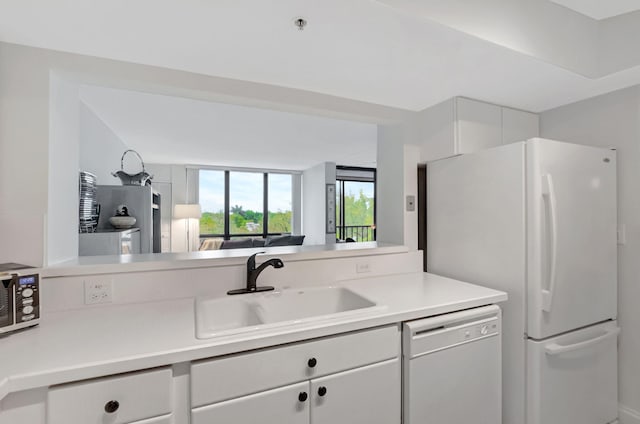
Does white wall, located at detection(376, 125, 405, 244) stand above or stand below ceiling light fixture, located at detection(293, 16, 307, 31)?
below

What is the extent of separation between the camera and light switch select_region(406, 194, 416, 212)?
218 centimetres

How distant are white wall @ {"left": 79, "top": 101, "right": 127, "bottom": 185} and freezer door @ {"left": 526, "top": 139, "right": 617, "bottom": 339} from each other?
340cm

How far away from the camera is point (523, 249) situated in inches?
62.8

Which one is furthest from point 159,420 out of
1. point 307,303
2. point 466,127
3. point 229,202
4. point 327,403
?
point 229,202

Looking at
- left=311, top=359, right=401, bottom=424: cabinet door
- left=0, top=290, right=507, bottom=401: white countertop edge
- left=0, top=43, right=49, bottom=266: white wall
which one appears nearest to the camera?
left=0, top=290, right=507, bottom=401: white countertop edge

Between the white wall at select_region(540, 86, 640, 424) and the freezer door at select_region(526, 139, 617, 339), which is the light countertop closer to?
the freezer door at select_region(526, 139, 617, 339)

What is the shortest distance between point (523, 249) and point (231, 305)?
154cm

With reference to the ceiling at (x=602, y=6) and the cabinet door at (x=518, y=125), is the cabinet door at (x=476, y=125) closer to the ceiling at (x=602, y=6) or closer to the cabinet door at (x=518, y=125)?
the cabinet door at (x=518, y=125)

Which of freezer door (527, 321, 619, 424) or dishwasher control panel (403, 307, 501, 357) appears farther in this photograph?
freezer door (527, 321, 619, 424)

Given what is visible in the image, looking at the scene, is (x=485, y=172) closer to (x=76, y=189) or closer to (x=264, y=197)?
(x=76, y=189)

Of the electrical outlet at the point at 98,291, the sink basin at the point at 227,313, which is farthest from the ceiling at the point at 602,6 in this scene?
the electrical outlet at the point at 98,291

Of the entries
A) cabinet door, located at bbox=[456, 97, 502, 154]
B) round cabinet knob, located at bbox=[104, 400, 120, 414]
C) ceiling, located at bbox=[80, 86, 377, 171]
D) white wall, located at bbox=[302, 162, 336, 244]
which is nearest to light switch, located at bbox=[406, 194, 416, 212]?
cabinet door, located at bbox=[456, 97, 502, 154]

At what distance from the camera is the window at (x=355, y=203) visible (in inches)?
268

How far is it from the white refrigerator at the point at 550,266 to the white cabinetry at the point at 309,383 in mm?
803
